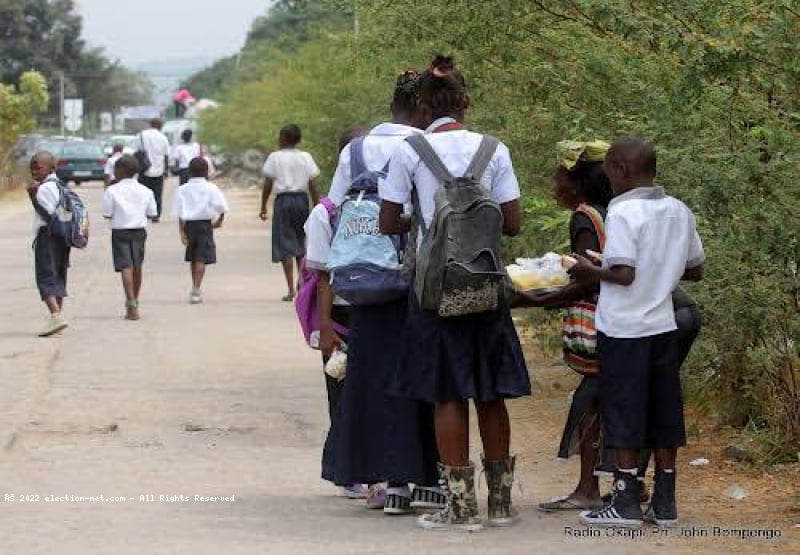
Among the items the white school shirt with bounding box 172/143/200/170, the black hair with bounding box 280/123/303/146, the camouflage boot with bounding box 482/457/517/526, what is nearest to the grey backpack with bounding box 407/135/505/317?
the camouflage boot with bounding box 482/457/517/526

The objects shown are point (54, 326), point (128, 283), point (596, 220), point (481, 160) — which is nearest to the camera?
point (481, 160)

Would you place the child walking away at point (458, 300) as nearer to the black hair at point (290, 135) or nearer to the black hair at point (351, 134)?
the black hair at point (351, 134)

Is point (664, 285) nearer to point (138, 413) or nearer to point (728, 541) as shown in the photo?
point (728, 541)

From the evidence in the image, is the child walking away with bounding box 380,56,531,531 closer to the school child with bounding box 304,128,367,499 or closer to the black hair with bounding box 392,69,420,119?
the black hair with bounding box 392,69,420,119

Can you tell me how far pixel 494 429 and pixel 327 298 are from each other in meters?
1.07

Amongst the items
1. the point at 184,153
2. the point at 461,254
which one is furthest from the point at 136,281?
the point at 184,153

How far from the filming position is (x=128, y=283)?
54.4 feet

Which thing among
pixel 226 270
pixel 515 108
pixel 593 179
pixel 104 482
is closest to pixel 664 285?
pixel 593 179

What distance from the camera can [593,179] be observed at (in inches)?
309

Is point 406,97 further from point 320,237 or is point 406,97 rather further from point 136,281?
point 136,281

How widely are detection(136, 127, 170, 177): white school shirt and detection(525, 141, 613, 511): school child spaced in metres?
22.1

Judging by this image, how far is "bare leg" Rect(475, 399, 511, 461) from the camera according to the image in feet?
24.8

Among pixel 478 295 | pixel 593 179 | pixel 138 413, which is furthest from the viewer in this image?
pixel 138 413

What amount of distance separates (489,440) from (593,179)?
3.92 ft
